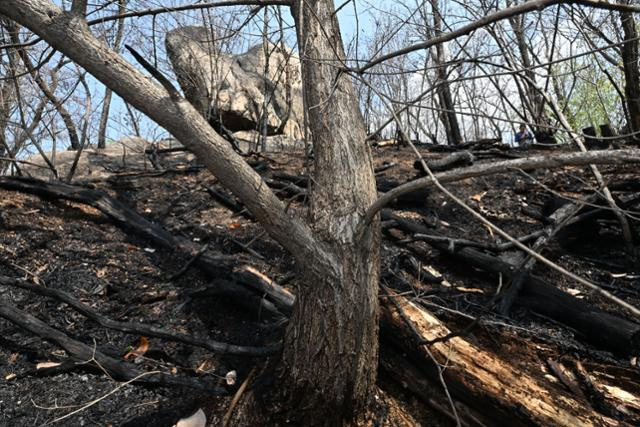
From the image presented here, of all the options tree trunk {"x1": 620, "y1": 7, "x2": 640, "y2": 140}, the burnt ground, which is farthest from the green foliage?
the burnt ground

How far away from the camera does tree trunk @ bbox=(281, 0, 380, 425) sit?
191 cm

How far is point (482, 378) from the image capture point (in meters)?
2.01

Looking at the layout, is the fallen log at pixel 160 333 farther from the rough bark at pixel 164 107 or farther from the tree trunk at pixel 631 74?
the tree trunk at pixel 631 74

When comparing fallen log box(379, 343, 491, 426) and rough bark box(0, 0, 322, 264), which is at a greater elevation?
rough bark box(0, 0, 322, 264)

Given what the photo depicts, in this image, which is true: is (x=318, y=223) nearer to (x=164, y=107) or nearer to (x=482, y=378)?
(x=164, y=107)

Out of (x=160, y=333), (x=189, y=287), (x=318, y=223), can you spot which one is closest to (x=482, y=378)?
(x=318, y=223)

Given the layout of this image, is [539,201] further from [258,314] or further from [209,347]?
[209,347]

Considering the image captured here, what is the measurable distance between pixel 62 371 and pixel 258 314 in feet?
3.71

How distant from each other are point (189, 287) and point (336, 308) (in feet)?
5.40

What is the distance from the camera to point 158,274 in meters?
3.30

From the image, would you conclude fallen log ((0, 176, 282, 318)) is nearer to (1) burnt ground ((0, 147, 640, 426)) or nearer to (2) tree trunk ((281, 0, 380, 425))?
(1) burnt ground ((0, 147, 640, 426))

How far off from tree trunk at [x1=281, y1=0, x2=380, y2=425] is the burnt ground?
320mm

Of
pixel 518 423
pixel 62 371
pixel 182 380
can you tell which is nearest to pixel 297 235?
pixel 182 380

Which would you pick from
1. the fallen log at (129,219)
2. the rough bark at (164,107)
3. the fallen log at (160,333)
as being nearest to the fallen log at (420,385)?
the fallen log at (160,333)
